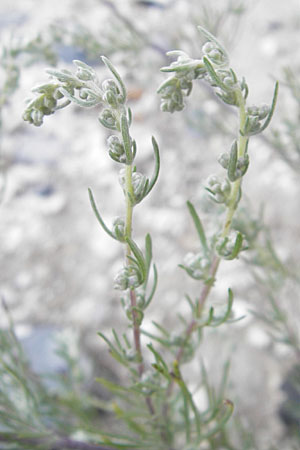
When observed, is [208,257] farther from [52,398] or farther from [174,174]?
[174,174]

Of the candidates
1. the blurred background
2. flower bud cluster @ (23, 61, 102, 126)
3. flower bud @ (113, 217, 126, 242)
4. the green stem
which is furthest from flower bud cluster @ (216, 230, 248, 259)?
the blurred background

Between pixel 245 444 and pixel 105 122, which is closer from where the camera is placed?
pixel 105 122

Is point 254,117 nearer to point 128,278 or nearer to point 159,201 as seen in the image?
point 128,278

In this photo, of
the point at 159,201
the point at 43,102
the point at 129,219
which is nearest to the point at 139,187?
the point at 129,219

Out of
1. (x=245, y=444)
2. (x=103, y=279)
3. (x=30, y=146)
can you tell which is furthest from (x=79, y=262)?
(x=245, y=444)

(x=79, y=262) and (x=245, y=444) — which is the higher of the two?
(x=79, y=262)

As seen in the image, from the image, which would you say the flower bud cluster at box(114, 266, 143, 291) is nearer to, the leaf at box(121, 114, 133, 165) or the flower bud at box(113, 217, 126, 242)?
the flower bud at box(113, 217, 126, 242)

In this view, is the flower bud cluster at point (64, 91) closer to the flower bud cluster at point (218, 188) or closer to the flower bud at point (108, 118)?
the flower bud at point (108, 118)
